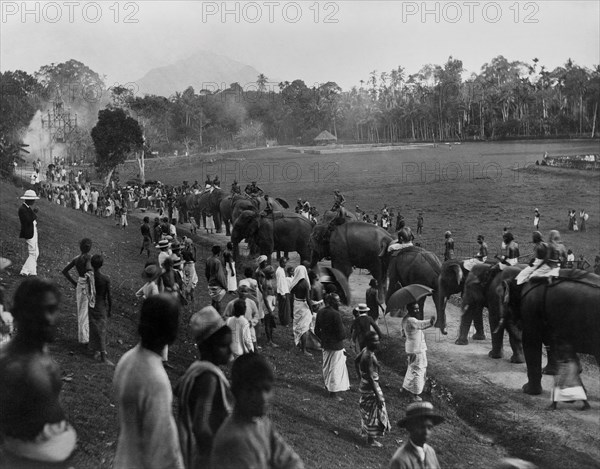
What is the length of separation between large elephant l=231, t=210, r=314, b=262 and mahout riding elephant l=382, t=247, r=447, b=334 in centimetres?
455

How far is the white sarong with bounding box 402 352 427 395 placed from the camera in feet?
32.4

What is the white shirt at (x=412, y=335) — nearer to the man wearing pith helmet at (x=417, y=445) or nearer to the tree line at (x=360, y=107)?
the man wearing pith helmet at (x=417, y=445)

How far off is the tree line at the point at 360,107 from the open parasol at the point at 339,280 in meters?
46.6

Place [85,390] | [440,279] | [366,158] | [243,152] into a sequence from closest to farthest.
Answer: [85,390]
[440,279]
[366,158]
[243,152]

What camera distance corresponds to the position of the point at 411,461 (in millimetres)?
4523

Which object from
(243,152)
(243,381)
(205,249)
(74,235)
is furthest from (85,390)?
(243,152)

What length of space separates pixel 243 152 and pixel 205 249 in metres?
50.6

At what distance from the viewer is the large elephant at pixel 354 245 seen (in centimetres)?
1573

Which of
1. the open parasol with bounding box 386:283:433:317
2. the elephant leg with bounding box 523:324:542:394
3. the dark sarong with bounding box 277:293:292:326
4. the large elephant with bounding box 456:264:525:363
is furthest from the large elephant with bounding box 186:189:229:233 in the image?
the elephant leg with bounding box 523:324:542:394

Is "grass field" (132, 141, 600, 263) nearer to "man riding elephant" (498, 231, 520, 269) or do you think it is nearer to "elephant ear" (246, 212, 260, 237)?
"elephant ear" (246, 212, 260, 237)

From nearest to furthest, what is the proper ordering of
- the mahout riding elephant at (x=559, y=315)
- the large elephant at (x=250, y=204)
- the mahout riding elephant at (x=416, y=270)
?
1. the mahout riding elephant at (x=559, y=315)
2. the mahout riding elephant at (x=416, y=270)
3. the large elephant at (x=250, y=204)

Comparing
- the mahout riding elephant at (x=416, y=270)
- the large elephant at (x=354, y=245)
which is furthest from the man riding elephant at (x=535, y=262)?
the large elephant at (x=354, y=245)

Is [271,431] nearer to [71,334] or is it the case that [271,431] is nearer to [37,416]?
[37,416]

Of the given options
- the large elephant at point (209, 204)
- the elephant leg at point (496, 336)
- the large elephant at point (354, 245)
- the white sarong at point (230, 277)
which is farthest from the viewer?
the large elephant at point (209, 204)
